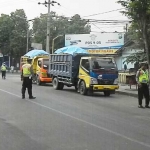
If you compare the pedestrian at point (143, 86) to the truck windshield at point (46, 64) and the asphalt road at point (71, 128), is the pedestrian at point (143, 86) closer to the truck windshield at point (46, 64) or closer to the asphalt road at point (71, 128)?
the asphalt road at point (71, 128)

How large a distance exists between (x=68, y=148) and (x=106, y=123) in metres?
3.12

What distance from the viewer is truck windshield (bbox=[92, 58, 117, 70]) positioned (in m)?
18.3

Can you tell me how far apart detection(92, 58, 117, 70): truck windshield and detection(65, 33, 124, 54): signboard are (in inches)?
765

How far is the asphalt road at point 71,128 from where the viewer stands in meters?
7.01

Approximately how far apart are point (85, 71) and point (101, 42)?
22.4 m

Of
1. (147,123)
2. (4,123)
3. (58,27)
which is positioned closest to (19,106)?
(4,123)

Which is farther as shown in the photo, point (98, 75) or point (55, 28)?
point (55, 28)

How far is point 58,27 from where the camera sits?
63.5 m

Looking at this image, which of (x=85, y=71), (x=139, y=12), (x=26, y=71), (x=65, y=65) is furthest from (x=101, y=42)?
(x=139, y=12)

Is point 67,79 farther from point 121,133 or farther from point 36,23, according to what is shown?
point 36,23

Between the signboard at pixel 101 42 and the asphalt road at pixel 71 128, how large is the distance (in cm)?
2630

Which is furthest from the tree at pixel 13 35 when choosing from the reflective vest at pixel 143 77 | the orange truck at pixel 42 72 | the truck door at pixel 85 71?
the reflective vest at pixel 143 77

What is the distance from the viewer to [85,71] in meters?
18.6

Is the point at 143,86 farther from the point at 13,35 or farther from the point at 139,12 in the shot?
the point at 13,35
